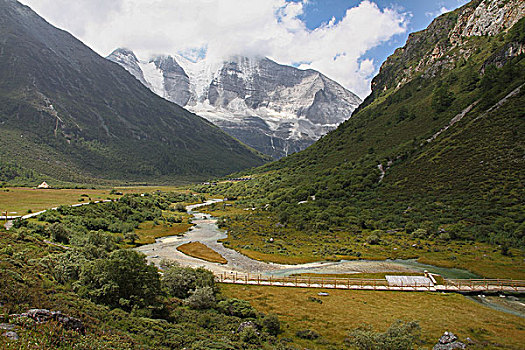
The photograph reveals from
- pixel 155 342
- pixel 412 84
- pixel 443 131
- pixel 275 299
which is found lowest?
pixel 275 299

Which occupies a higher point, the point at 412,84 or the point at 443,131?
the point at 412,84

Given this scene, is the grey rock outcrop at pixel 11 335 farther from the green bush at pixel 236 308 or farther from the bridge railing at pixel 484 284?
the bridge railing at pixel 484 284

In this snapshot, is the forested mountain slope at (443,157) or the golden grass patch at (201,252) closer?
the golden grass patch at (201,252)

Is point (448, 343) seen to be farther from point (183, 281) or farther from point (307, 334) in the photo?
point (183, 281)

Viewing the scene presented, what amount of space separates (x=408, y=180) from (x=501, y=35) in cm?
9588

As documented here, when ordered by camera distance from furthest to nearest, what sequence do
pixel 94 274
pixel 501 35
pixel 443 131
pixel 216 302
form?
pixel 501 35 → pixel 443 131 → pixel 216 302 → pixel 94 274

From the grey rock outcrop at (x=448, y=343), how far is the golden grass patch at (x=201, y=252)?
1809 inches

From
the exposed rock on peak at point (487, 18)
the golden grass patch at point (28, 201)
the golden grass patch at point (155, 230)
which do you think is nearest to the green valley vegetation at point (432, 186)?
the exposed rock on peak at point (487, 18)

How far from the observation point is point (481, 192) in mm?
81188

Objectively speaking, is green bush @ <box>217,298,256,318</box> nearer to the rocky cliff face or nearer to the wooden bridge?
the wooden bridge

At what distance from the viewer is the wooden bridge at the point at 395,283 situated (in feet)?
157

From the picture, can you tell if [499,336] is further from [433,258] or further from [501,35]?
[501,35]

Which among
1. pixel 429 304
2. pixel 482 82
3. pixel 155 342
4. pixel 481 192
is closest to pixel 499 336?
pixel 429 304

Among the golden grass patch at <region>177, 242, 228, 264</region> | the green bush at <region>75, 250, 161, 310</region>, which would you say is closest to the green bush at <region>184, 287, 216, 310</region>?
the green bush at <region>75, 250, 161, 310</region>
